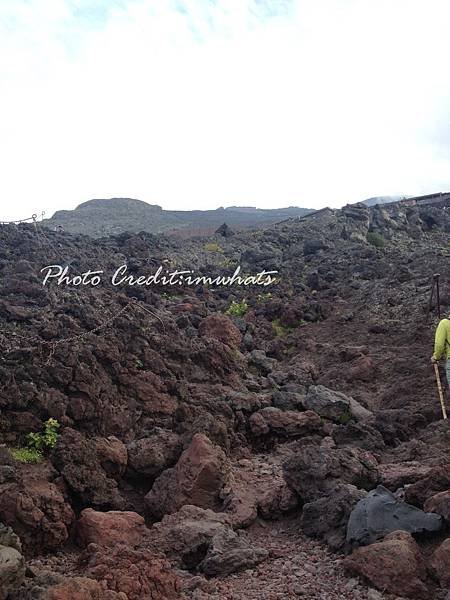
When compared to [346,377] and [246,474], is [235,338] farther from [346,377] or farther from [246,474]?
[246,474]

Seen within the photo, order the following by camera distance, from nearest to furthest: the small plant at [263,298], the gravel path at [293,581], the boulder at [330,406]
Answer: the gravel path at [293,581] < the boulder at [330,406] < the small plant at [263,298]

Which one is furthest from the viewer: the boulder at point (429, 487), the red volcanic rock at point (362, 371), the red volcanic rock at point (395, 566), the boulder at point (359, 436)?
the red volcanic rock at point (362, 371)

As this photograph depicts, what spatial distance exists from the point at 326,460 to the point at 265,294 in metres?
14.1

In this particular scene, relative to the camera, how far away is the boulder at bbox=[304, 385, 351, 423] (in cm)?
880

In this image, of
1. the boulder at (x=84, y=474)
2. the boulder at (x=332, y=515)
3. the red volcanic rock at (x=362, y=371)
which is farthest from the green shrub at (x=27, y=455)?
the red volcanic rock at (x=362, y=371)

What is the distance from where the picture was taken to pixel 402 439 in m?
7.93

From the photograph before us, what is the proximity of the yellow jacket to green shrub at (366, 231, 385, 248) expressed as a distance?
20.9 meters

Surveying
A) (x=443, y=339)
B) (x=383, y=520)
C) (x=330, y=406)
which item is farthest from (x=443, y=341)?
(x=383, y=520)

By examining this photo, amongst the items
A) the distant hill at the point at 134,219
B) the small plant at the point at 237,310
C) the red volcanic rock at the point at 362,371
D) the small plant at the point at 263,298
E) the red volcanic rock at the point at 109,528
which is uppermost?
the distant hill at the point at 134,219

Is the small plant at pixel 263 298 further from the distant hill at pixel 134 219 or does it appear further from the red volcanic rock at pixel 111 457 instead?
the distant hill at pixel 134 219

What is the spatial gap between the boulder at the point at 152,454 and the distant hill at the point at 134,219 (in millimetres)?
37538

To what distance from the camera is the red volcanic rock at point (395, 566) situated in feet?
13.0

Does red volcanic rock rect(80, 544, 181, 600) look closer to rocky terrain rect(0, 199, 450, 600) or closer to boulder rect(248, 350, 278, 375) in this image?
rocky terrain rect(0, 199, 450, 600)

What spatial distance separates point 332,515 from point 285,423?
3078mm
